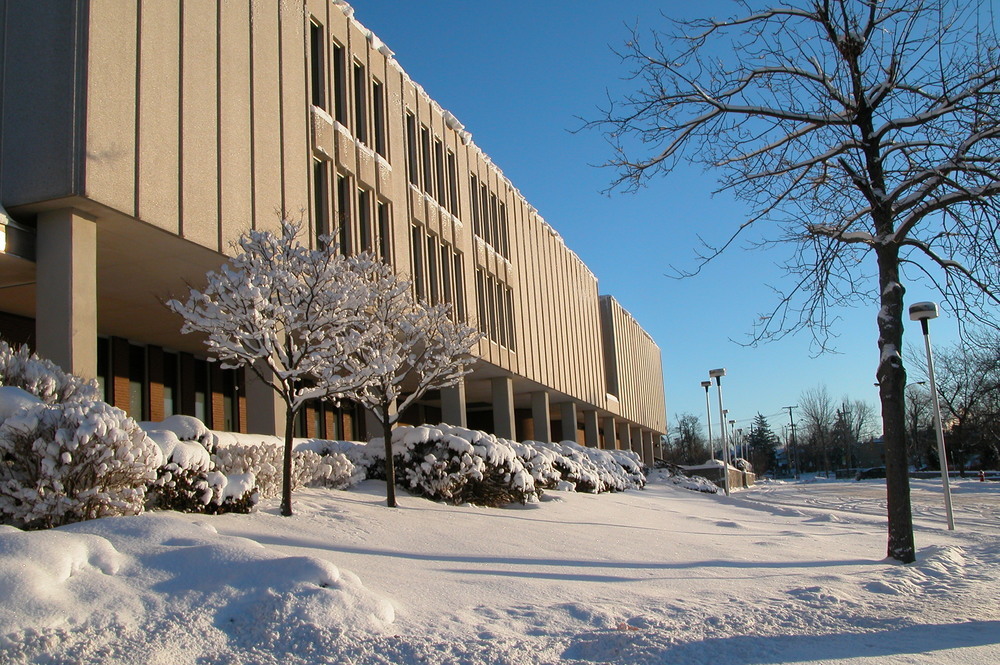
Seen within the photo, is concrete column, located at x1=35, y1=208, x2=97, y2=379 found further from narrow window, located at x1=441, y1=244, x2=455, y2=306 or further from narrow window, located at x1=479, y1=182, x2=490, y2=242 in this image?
narrow window, located at x1=479, y1=182, x2=490, y2=242

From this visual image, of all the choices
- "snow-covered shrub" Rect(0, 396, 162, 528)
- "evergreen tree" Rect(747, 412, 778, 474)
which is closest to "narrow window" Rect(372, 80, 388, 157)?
"snow-covered shrub" Rect(0, 396, 162, 528)

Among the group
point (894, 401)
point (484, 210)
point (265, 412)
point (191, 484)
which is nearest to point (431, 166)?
point (484, 210)

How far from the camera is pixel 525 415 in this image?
44.2 meters

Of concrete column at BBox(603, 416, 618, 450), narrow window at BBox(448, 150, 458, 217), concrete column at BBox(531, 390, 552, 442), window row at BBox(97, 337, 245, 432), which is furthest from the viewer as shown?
concrete column at BBox(603, 416, 618, 450)

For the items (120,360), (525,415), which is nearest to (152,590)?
(120,360)

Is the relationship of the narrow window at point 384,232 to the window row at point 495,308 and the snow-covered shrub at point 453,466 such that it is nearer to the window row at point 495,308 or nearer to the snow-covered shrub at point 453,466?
the window row at point 495,308

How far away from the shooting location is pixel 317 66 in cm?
1850

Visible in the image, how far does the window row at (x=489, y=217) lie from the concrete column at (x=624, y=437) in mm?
27044

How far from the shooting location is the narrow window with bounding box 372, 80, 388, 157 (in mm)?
20938

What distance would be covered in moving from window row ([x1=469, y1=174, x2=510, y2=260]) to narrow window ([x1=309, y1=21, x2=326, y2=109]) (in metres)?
9.59

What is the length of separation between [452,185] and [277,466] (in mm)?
16541

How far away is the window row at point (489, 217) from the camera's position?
27906 mm

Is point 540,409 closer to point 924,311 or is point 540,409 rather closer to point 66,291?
point 924,311

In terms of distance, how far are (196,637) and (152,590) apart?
0.63 metres
